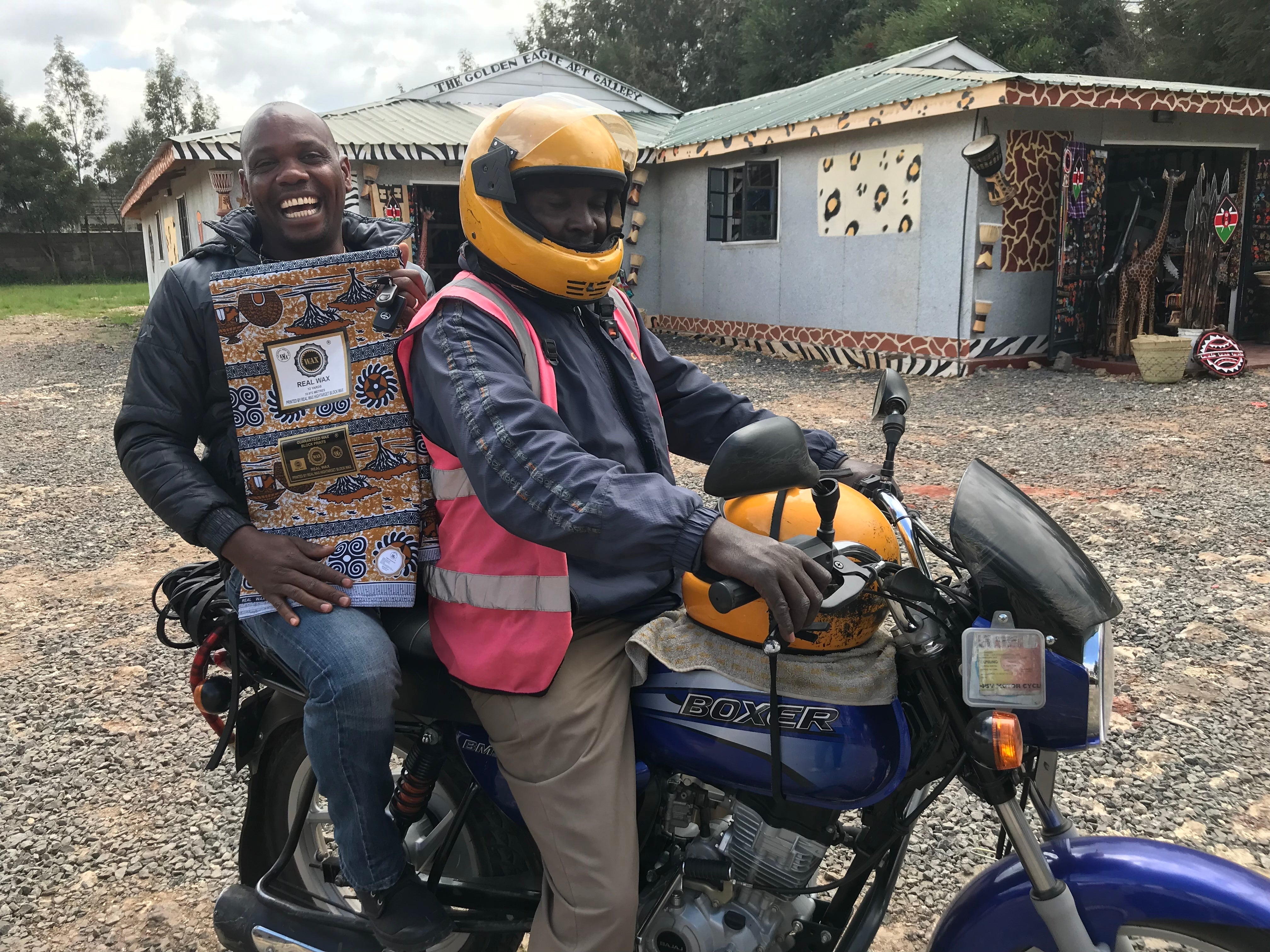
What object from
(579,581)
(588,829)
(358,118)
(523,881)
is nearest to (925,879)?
(523,881)

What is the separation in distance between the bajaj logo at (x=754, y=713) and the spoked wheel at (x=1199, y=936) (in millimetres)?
582

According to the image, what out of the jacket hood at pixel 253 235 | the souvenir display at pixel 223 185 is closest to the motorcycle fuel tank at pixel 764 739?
the jacket hood at pixel 253 235

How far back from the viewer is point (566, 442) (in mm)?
1685

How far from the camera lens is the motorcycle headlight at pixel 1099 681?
155 centimetres

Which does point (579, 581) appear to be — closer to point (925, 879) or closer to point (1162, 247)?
point (925, 879)

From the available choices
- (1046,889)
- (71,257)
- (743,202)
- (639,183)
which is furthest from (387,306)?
(71,257)

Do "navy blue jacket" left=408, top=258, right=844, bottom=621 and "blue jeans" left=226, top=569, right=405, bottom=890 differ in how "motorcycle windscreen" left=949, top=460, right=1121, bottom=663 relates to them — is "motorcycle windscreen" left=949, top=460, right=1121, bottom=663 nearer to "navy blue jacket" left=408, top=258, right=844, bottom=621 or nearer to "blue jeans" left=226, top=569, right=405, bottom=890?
"navy blue jacket" left=408, top=258, right=844, bottom=621

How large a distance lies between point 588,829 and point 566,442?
2.32 ft

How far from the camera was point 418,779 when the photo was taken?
2152 millimetres

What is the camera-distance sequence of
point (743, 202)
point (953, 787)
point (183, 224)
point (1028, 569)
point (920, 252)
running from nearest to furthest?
point (1028, 569)
point (953, 787)
point (920, 252)
point (743, 202)
point (183, 224)

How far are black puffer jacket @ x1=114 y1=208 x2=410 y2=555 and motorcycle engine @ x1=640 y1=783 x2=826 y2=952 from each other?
1145mm

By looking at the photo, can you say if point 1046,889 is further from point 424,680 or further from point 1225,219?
point 1225,219

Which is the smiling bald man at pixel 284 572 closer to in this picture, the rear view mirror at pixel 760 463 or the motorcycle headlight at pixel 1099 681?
the rear view mirror at pixel 760 463

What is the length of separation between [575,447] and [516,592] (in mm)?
308
